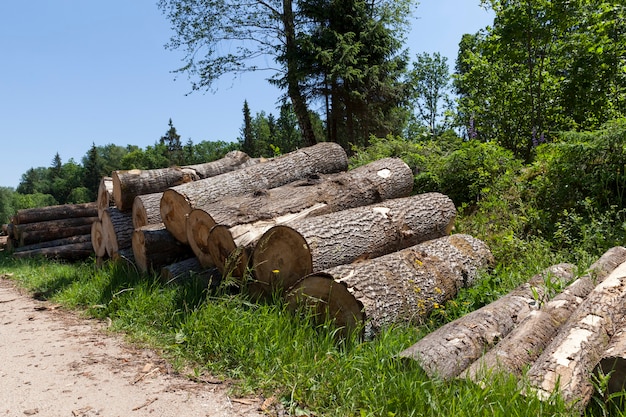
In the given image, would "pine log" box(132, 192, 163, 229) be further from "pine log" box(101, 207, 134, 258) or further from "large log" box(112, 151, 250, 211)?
"large log" box(112, 151, 250, 211)

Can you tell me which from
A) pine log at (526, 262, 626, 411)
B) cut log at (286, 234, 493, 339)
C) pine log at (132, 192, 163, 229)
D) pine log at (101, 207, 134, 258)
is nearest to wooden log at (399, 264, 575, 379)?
pine log at (526, 262, 626, 411)

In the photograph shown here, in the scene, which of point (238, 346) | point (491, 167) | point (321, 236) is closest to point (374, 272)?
point (321, 236)

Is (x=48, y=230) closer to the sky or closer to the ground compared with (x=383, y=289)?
closer to the sky

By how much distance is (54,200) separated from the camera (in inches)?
3487

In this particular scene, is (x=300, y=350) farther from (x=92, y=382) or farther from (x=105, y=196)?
(x=105, y=196)

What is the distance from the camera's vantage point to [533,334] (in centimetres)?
334

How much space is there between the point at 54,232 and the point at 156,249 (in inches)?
293

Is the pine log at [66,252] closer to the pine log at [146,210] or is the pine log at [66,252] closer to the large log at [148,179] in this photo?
the large log at [148,179]

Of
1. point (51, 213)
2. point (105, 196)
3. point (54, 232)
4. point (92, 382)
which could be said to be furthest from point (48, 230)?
point (92, 382)

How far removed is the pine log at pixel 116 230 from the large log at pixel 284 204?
1667mm

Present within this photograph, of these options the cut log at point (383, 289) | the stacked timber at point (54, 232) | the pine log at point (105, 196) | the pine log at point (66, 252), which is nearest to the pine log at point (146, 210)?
the pine log at point (105, 196)

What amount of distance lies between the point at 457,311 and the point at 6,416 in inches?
143

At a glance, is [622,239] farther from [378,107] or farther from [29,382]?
[378,107]

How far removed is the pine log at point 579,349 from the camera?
272cm
